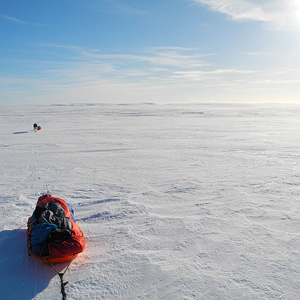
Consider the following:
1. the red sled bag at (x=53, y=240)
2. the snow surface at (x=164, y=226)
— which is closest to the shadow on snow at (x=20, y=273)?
the snow surface at (x=164, y=226)

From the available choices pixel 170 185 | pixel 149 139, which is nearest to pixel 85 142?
pixel 149 139

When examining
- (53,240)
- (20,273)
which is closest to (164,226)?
(53,240)

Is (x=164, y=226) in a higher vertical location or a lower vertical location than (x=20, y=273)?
higher

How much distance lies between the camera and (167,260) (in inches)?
112

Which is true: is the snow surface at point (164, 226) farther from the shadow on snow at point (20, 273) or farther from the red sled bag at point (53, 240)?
the red sled bag at point (53, 240)

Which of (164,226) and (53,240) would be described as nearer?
(53,240)

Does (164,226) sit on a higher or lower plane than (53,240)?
lower

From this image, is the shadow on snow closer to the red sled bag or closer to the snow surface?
the snow surface

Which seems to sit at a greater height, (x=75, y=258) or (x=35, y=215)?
(x=35, y=215)

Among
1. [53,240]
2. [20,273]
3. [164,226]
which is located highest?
[53,240]

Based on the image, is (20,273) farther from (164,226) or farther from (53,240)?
(164,226)

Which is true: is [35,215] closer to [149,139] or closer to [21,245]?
[21,245]

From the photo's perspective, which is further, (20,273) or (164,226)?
(164,226)

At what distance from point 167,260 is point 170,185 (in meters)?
2.43
